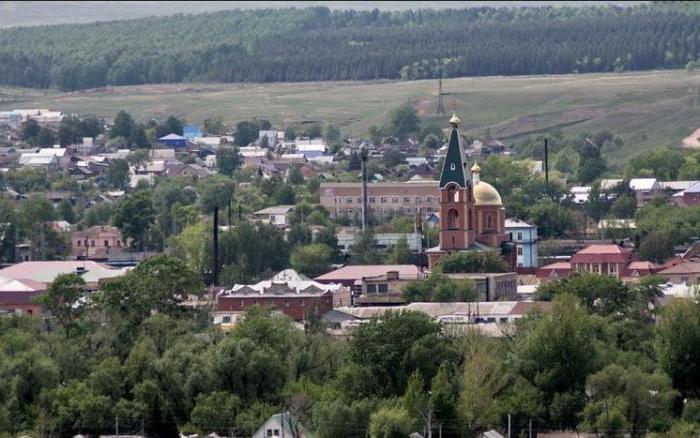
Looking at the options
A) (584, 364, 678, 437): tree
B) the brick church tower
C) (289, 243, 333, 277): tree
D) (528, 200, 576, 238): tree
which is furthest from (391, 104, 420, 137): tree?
(584, 364, 678, 437): tree

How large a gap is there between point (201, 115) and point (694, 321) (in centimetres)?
13220

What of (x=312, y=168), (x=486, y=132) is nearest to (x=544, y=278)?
(x=312, y=168)

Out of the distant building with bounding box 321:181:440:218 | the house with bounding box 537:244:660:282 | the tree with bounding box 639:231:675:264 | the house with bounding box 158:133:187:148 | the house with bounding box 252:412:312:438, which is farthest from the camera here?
the house with bounding box 158:133:187:148

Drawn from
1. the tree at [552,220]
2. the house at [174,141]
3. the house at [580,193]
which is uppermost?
the house at [174,141]

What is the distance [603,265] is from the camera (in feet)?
328

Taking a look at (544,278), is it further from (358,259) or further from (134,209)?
(134,209)

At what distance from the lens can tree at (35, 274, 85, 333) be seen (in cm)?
7544

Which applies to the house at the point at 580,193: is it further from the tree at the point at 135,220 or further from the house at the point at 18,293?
the house at the point at 18,293

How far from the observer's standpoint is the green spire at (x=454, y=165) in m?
99.1

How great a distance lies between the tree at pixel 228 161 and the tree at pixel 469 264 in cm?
6200

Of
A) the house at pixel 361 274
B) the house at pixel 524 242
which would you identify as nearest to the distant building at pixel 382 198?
the house at pixel 524 242

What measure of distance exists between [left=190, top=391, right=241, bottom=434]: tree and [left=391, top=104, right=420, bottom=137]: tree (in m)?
119

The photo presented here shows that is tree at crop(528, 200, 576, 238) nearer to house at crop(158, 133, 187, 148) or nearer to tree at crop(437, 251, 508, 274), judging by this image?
tree at crop(437, 251, 508, 274)

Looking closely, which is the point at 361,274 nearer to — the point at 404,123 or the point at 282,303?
the point at 282,303
